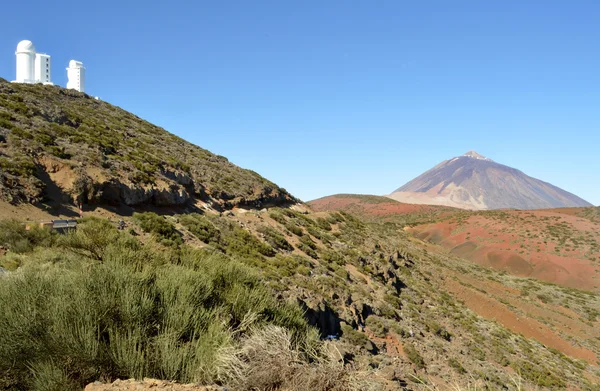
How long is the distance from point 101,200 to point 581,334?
31.1 m

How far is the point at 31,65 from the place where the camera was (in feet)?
132

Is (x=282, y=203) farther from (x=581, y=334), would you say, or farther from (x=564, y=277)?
(x=564, y=277)

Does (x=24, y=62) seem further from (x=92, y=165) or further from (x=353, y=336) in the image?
(x=353, y=336)

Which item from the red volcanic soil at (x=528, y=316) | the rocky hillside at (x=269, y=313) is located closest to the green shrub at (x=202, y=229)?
the rocky hillside at (x=269, y=313)

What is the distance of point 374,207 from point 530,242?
46.9 metres

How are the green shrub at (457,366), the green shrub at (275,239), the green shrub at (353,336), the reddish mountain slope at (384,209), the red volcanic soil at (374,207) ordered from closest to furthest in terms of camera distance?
the green shrub at (353,336) → the green shrub at (457,366) → the green shrub at (275,239) → the reddish mountain slope at (384,209) → the red volcanic soil at (374,207)

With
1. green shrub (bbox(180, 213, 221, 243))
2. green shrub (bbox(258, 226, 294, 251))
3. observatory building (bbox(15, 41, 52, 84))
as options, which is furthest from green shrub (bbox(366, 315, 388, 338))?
observatory building (bbox(15, 41, 52, 84))

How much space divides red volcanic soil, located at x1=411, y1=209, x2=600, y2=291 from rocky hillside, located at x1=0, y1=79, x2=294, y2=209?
33.5 metres

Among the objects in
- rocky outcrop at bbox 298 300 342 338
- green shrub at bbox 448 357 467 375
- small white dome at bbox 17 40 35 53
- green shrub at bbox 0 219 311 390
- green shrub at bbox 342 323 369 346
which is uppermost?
small white dome at bbox 17 40 35 53

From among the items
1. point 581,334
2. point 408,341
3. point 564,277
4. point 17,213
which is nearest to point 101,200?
point 17,213

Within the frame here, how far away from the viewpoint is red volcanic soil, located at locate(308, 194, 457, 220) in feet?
283

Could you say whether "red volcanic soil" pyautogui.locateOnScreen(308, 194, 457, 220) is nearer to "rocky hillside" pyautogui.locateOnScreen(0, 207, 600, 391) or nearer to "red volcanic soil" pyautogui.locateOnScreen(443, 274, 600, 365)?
"red volcanic soil" pyautogui.locateOnScreen(443, 274, 600, 365)

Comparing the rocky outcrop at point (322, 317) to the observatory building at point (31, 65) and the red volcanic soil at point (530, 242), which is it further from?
the observatory building at point (31, 65)

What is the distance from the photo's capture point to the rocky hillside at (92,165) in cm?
1546
